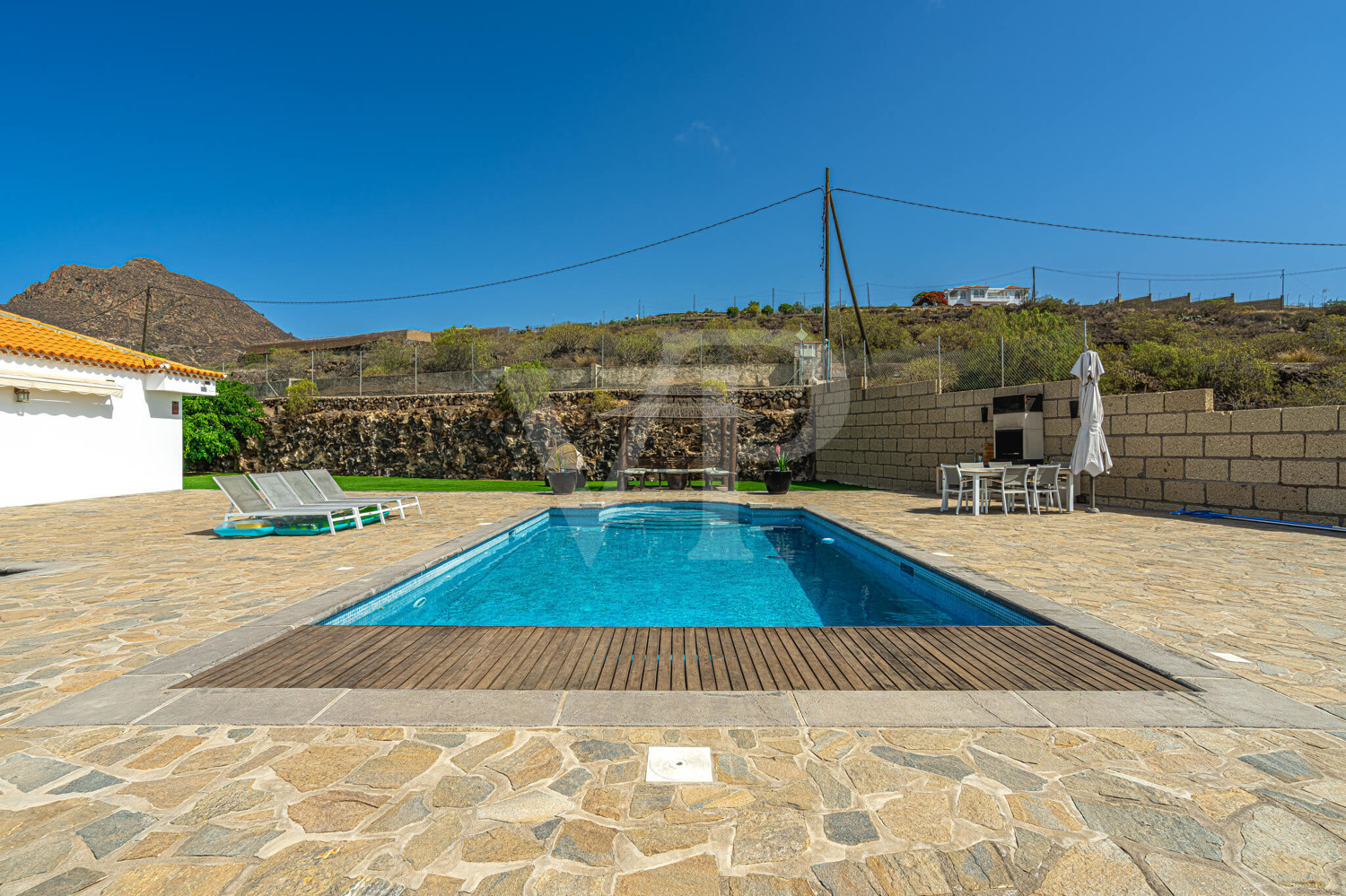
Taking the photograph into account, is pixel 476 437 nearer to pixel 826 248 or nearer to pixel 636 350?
pixel 636 350

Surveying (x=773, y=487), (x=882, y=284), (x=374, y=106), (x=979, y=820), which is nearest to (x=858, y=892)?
(x=979, y=820)

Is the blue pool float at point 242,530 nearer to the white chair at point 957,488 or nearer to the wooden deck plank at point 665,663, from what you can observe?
the wooden deck plank at point 665,663

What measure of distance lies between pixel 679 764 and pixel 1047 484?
9.75 meters

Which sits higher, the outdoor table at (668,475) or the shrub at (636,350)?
the shrub at (636,350)

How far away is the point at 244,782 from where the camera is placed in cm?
209

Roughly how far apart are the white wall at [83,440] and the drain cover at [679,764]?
1550 centimetres

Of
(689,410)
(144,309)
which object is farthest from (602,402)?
(144,309)

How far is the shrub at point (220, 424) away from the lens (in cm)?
2062

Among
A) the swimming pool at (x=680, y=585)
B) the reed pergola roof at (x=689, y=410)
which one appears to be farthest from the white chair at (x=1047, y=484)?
the reed pergola roof at (x=689, y=410)

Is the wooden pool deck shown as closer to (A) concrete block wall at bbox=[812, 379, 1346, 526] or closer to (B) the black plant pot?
(A) concrete block wall at bbox=[812, 379, 1346, 526]

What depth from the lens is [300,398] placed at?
72.6 feet

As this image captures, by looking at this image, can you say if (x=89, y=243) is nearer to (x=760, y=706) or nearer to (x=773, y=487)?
(x=773, y=487)

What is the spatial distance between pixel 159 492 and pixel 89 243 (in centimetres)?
3875

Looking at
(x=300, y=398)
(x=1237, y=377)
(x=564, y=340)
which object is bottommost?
(x=300, y=398)
